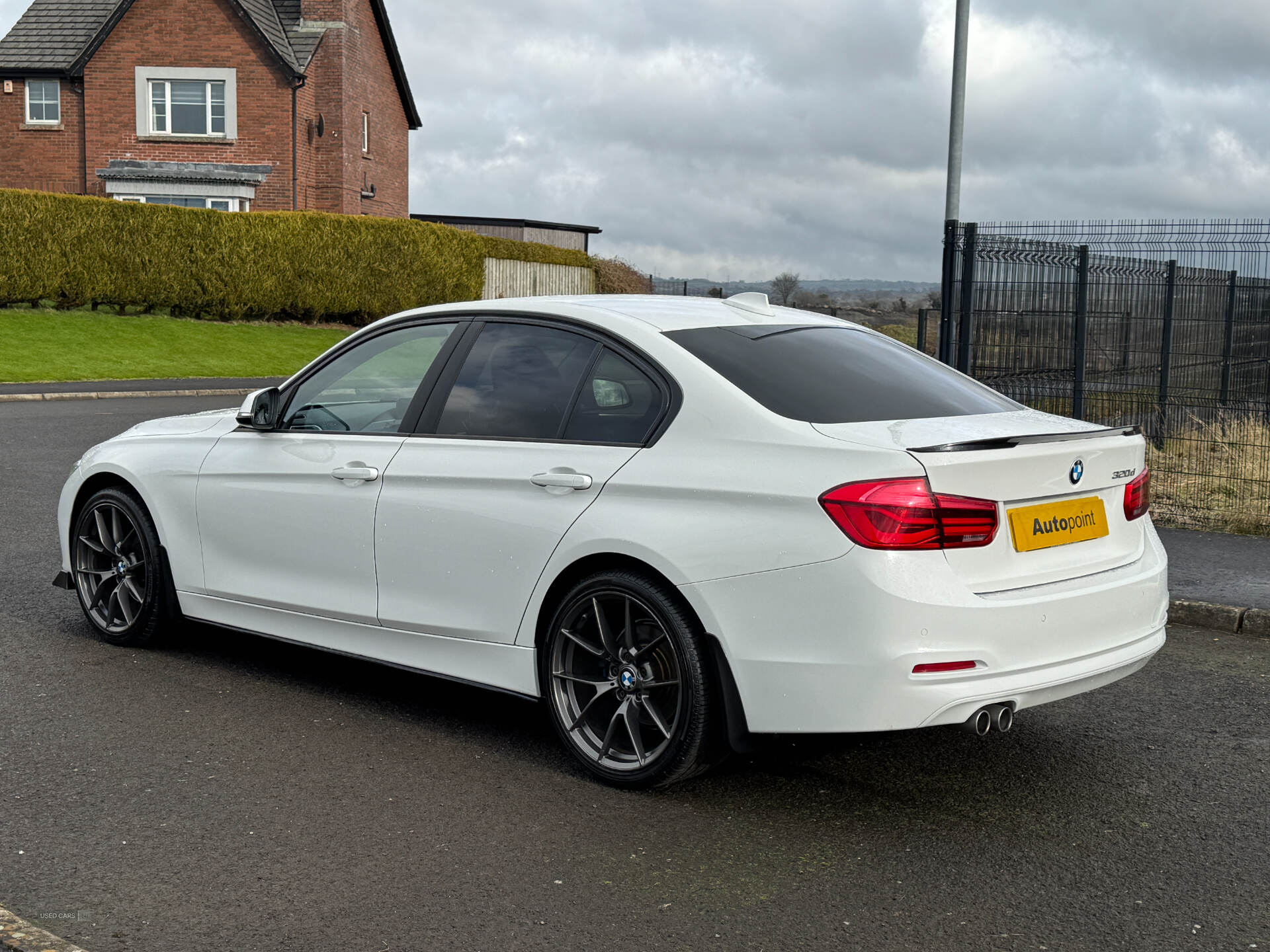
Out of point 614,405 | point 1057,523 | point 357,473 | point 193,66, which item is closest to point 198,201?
point 193,66

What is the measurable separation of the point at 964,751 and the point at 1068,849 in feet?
3.16

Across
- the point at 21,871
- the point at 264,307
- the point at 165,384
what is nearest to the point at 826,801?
the point at 21,871

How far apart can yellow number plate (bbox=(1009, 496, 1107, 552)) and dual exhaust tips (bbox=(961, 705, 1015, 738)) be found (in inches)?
18.8

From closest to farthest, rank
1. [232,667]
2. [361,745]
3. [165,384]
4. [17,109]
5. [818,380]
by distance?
[818,380]
[361,745]
[232,667]
[165,384]
[17,109]

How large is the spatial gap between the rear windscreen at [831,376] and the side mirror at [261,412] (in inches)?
75.4

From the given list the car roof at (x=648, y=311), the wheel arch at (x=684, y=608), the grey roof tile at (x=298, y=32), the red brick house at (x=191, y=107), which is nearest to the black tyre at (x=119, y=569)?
the car roof at (x=648, y=311)

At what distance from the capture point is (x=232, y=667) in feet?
19.9

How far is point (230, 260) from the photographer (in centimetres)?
3250

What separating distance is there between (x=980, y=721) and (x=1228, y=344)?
12256mm

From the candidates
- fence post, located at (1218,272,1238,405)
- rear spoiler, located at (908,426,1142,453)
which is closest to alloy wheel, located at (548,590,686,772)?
rear spoiler, located at (908,426,1142,453)

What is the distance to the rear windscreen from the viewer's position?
179 inches

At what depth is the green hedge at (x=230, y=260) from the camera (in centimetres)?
2955

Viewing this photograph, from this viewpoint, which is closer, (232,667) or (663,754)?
(663,754)

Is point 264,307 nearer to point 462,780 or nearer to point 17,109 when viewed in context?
point 17,109
